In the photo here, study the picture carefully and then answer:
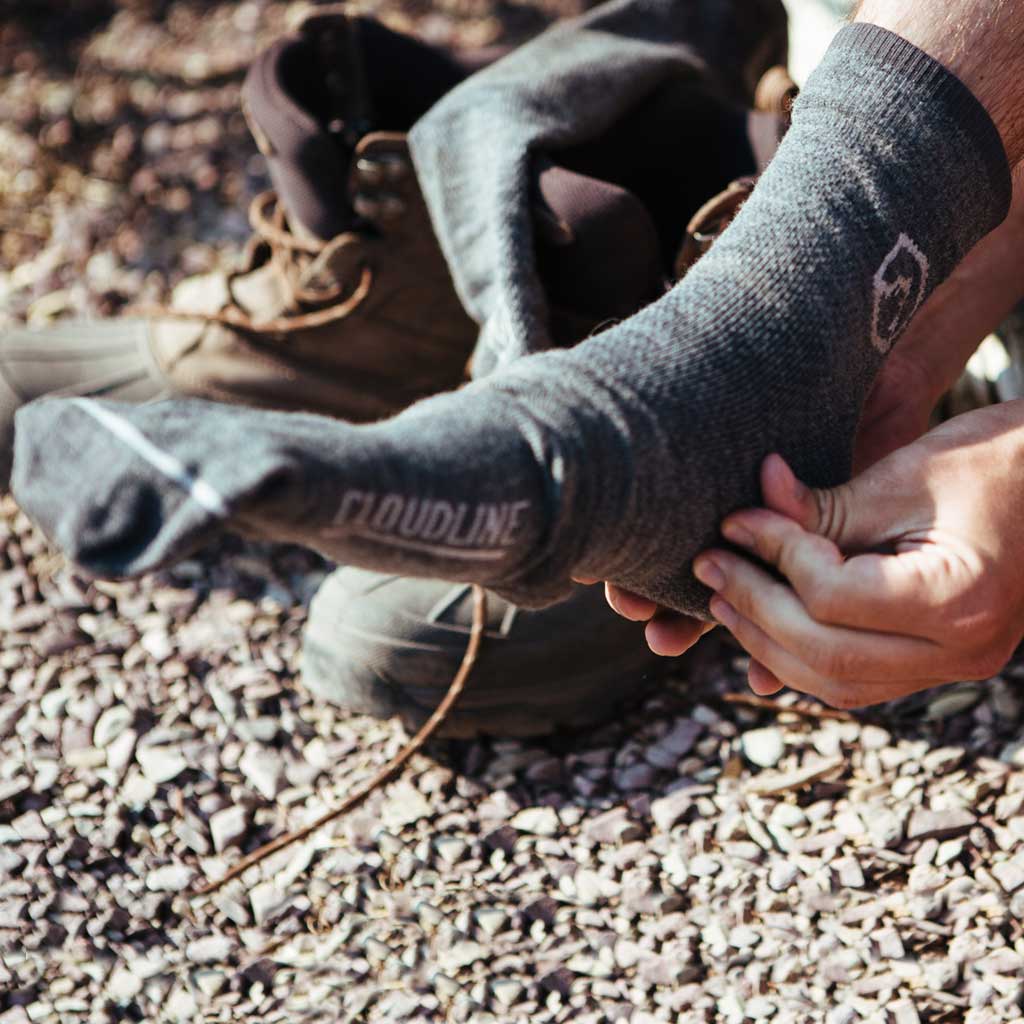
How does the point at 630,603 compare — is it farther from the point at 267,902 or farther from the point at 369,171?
the point at 369,171

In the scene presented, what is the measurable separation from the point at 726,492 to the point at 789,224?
227mm

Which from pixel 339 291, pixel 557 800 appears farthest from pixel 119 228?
pixel 557 800

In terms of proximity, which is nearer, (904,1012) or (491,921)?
(904,1012)

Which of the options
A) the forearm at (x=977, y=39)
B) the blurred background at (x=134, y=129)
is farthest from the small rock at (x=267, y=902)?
the blurred background at (x=134, y=129)

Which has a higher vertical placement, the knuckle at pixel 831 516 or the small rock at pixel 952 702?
the knuckle at pixel 831 516

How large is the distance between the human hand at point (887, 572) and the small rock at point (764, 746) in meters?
0.34

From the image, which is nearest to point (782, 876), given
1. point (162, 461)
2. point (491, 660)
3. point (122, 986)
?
point (491, 660)

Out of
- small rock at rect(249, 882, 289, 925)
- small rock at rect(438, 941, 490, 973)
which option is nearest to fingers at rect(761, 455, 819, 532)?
small rock at rect(438, 941, 490, 973)

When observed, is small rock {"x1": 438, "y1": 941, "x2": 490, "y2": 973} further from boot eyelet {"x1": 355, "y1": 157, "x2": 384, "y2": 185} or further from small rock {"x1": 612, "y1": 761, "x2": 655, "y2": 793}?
boot eyelet {"x1": 355, "y1": 157, "x2": 384, "y2": 185}

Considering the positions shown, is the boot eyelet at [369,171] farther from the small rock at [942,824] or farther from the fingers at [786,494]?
the small rock at [942,824]

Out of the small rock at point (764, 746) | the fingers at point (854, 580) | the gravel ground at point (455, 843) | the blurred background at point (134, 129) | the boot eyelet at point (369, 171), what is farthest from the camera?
the blurred background at point (134, 129)

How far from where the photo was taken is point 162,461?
0.75m

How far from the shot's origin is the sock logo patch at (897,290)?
1021mm

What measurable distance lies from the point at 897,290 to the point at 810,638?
0.31m
